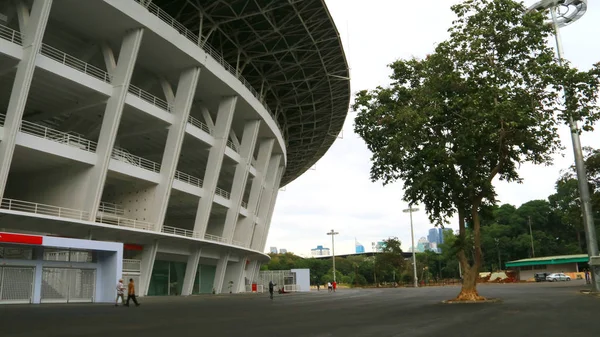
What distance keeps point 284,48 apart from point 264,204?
58.9ft

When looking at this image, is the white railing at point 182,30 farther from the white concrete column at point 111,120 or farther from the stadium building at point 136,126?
the white concrete column at point 111,120

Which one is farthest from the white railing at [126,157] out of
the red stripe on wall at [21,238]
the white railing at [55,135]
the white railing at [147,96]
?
the red stripe on wall at [21,238]

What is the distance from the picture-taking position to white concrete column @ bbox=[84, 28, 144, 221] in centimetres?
2639

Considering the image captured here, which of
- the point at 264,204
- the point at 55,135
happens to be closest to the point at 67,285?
the point at 55,135

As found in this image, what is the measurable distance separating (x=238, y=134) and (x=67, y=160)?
23.8 m

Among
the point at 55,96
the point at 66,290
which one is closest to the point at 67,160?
the point at 55,96

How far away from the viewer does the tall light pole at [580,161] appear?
25.5 m

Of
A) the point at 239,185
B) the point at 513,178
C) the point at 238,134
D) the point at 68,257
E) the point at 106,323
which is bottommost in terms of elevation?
the point at 106,323

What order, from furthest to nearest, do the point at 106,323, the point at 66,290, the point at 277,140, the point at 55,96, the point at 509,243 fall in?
1. the point at 509,243
2. the point at 277,140
3. the point at 55,96
4. the point at 66,290
5. the point at 106,323

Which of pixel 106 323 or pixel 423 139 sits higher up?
pixel 423 139

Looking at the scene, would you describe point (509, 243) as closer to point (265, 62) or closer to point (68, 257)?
point (265, 62)

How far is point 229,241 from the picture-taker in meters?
38.8

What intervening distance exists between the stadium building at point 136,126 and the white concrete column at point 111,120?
8cm

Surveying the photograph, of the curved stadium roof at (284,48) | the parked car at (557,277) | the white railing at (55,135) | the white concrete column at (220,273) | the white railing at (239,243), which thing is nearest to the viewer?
the white railing at (55,135)
